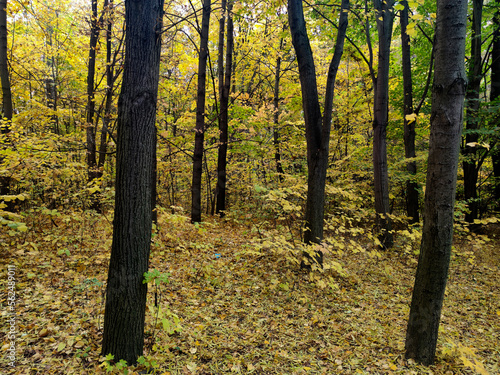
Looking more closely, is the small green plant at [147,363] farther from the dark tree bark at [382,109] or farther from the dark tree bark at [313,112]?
the dark tree bark at [382,109]

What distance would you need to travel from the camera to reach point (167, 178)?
13.1m

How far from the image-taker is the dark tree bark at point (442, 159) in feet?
8.39

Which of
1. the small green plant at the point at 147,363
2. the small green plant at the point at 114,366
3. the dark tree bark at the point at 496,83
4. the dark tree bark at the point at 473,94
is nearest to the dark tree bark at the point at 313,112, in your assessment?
the small green plant at the point at 147,363

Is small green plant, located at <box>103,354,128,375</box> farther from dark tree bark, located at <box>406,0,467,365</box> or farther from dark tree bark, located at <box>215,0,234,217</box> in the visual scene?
dark tree bark, located at <box>215,0,234,217</box>

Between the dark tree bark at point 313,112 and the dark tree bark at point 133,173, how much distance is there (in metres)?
3.08

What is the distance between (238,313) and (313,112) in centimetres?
375

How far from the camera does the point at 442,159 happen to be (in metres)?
2.67

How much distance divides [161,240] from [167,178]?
7.01m

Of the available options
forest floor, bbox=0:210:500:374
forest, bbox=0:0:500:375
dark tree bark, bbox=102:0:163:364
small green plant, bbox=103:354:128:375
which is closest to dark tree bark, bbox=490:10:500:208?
forest, bbox=0:0:500:375

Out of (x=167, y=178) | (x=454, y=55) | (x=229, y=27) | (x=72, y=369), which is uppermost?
(x=229, y=27)

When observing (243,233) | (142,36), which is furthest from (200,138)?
(142,36)

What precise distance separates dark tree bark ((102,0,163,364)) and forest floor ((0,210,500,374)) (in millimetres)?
489

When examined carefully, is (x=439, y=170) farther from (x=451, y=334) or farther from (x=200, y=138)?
(x=200, y=138)

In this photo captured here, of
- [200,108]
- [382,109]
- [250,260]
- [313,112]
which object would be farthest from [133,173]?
[382,109]
